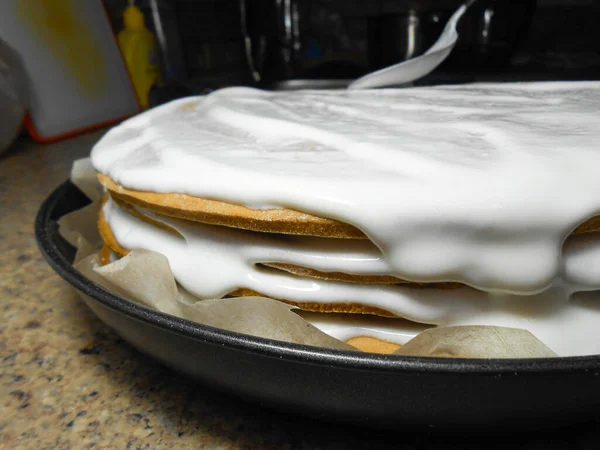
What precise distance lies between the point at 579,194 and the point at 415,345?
16 centimetres

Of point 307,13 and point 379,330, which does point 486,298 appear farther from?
point 307,13

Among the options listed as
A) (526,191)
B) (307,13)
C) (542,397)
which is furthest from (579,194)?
(307,13)

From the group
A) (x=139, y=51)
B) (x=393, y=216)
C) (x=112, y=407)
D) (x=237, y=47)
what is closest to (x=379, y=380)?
(x=393, y=216)

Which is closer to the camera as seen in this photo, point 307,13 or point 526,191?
point 526,191

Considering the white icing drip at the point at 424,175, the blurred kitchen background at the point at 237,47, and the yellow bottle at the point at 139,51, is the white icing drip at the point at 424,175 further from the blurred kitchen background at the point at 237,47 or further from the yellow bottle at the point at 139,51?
the yellow bottle at the point at 139,51

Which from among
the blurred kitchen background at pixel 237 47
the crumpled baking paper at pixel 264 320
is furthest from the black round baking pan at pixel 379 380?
the blurred kitchen background at pixel 237 47

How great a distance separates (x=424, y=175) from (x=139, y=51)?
1.65 metres

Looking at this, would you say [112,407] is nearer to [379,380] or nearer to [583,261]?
[379,380]

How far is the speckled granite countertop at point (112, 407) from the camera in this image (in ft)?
1.36

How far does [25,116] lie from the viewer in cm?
153

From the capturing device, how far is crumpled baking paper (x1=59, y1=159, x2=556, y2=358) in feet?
1.25

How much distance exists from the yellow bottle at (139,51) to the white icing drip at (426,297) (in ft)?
4.76

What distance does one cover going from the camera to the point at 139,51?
1.81 metres

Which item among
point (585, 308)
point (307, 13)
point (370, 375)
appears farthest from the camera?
point (307, 13)
